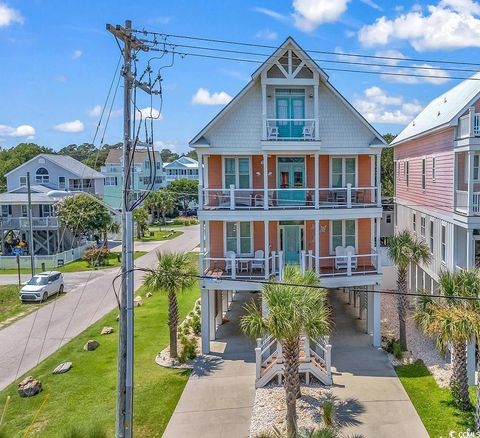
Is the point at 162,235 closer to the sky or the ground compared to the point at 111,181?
closer to the ground

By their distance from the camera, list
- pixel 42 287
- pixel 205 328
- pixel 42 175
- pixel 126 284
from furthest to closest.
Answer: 1. pixel 42 175
2. pixel 42 287
3. pixel 205 328
4. pixel 126 284

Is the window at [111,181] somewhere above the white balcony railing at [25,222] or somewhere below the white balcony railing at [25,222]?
above

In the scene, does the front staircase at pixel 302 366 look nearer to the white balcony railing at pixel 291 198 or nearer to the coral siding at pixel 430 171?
the white balcony railing at pixel 291 198

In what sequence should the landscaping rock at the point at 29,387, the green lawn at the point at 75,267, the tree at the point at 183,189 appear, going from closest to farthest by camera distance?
the landscaping rock at the point at 29,387 < the green lawn at the point at 75,267 < the tree at the point at 183,189

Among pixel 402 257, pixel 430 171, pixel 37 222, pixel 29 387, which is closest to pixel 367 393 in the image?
pixel 402 257

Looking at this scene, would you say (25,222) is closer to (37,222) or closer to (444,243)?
(37,222)

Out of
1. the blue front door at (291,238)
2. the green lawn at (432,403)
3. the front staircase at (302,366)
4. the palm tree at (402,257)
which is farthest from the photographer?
the blue front door at (291,238)

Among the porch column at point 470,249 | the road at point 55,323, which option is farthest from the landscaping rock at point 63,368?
the porch column at point 470,249

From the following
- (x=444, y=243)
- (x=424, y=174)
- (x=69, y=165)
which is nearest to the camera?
(x=444, y=243)
